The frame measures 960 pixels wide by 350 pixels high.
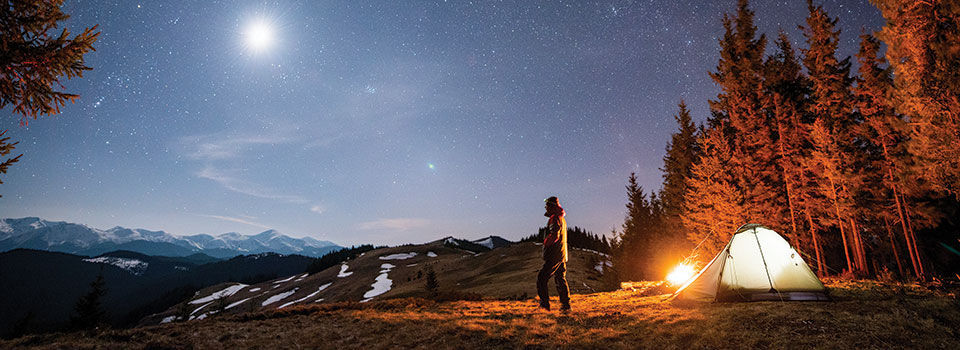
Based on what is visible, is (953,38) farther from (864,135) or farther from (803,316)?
(803,316)

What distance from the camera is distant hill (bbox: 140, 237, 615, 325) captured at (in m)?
40.5

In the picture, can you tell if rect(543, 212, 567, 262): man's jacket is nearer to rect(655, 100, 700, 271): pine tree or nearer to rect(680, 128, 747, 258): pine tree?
rect(680, 128, 747, 258): pine tree

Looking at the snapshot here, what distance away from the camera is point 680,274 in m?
→ 16.3

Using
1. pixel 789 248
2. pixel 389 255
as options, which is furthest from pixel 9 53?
pixel 389 255

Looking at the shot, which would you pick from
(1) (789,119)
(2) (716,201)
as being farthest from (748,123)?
(2) (716,201)

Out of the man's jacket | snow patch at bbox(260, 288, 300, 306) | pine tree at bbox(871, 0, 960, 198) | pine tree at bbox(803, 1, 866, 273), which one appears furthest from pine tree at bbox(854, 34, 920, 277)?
snow patch at bbox(260, 288, 300, 306)

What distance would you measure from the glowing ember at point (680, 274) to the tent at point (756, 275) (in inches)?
209

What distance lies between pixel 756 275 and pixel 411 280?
70.5 meters

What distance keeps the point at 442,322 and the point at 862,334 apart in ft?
27.9

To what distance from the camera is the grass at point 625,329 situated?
628 cm

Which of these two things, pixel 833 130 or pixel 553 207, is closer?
pixel 553 207

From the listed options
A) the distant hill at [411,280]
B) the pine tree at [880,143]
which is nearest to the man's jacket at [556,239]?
the pine tree at [880,143]

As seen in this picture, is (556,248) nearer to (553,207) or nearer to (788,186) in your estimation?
(553,207)

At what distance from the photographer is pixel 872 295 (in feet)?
31.6
